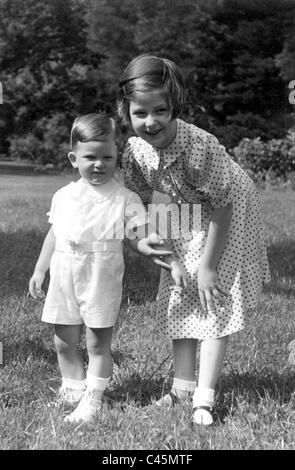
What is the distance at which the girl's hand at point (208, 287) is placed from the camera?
258 cm

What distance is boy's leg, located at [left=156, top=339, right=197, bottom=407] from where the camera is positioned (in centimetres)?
279

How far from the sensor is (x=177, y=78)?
2.51 m

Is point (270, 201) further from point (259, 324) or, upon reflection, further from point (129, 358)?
point (129, 358)

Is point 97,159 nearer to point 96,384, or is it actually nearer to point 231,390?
point 96,384

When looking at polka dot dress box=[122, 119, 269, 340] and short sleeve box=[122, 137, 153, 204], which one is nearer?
polka dot dress box=[122, 119, 269, 340]

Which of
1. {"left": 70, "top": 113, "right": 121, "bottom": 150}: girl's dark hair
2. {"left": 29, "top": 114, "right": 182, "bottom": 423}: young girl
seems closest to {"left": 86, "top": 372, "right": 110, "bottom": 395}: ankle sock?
{"left": 29, "top": 114, "right": 182, "bottom": 423}: young girl

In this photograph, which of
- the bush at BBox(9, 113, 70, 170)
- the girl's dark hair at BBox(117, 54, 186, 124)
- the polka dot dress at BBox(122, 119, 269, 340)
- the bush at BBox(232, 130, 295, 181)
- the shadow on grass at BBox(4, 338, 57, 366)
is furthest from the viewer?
the bush at BBox(9, 113, 70, 170)

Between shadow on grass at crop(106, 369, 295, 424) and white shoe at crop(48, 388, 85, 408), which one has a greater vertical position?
white shoe at crop(48, 388, 85, 408)

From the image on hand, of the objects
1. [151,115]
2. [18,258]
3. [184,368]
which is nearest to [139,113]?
[151,115]

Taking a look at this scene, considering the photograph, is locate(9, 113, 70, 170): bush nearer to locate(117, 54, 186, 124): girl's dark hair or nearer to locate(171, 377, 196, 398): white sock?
locate(171, 377, 196, 398): white sock

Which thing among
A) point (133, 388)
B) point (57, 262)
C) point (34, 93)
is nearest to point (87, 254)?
point (57, 262)

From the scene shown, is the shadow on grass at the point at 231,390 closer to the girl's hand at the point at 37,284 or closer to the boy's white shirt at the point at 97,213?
the girl's hand at the point at 37,284

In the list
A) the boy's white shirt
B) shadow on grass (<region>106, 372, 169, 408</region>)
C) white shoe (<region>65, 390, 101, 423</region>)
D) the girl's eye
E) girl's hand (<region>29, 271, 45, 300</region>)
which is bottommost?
shadow on grass (<region>106, 372, 169, 408</region>)

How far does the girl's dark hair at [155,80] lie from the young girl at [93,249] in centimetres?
17
